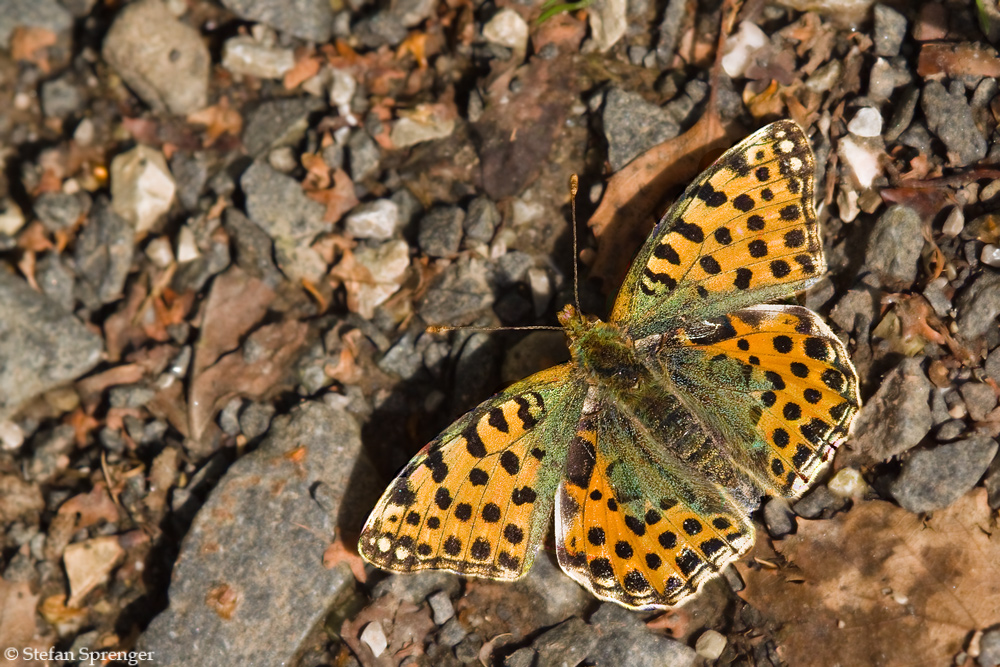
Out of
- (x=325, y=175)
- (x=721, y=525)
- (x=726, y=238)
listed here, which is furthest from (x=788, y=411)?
(x=325, y=175)

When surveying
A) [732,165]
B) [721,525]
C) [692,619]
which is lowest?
[692,619]

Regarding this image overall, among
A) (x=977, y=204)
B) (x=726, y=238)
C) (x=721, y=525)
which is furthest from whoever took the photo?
(x=977, y=204)

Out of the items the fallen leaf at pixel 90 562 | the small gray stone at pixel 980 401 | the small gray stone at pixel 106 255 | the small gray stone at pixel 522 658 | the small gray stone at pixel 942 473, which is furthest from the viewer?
the small gray stone at pixel 106 255

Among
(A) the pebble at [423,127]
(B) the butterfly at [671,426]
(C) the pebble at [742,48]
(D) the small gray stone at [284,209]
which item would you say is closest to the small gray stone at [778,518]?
(B) the butterfly at [671,426]

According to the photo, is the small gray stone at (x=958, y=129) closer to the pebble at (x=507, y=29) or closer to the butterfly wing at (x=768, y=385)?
the butterfly wing at (x=768, y=385)

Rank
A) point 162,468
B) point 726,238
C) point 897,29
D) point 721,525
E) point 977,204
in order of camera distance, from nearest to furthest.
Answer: point 721,525 < point 726,238 < point 977,204 < point 897,29 < point 162,468

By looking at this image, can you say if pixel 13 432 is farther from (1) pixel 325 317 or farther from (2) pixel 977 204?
(2) pixel 977 204

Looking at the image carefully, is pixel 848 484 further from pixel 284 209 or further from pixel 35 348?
pixel 35 348

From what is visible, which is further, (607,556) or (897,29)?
(897,29)
